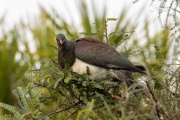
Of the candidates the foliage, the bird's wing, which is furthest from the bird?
the foliage

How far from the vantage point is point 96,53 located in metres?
3.99

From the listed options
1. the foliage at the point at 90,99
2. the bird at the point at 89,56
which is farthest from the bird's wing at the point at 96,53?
the foliage at the point at 90,99

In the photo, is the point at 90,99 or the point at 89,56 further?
the point at 89,56

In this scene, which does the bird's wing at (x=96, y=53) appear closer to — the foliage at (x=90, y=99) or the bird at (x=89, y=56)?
the bird at (x=89, y=56)

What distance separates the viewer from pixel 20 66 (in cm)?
798

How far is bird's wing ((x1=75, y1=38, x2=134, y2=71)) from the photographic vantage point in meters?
3.82

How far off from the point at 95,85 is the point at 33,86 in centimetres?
33

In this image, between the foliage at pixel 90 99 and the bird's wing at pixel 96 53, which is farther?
the bird's wing at pixel 96 53

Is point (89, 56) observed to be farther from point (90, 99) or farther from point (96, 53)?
point (90, 99)

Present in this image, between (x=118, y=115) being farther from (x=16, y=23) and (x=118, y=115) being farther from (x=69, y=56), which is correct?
(x=16, y=23)

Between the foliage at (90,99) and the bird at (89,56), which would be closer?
the foliage at (90,99)

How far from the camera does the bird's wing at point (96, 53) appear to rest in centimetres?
382

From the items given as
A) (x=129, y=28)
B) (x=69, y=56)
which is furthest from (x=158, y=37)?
(x=69, y=56)

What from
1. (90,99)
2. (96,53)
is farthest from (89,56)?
(90,99)
